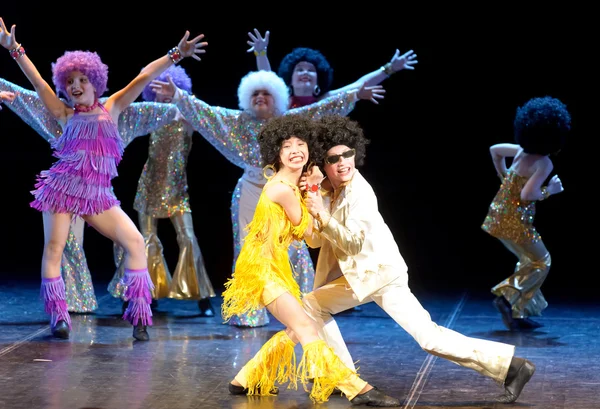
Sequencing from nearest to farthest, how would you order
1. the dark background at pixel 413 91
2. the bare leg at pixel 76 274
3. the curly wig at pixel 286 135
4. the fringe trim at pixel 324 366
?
the fringe trim at pixel 324 366 < the curly wig at pixel 286 135 < the bare leg at pixel 76 274 < the dark background at pixel 413 91

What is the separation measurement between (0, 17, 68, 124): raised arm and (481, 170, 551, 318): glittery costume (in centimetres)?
260

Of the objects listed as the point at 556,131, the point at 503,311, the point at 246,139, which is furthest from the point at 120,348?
the point at 556,131

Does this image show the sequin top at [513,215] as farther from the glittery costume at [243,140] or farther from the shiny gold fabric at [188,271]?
the shiny gold fabric at [188,271]

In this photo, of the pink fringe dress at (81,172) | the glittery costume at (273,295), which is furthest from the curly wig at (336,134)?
the pink fringe dress at (81,172)

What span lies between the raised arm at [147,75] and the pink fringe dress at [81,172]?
14 centimetres

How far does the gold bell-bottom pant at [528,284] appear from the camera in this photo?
19.0 ft

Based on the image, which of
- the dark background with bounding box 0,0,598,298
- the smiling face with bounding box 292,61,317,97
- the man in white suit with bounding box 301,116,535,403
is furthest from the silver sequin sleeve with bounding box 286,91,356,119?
the dark background with bounding box 0,0,598,298

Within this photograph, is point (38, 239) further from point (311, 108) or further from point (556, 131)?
point (556, 131)

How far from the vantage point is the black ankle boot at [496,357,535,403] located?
3912 mm

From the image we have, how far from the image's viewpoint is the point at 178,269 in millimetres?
6203

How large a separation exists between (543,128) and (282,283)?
2.36 m

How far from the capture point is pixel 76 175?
5.25 metres

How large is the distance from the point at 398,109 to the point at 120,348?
427 centimetres

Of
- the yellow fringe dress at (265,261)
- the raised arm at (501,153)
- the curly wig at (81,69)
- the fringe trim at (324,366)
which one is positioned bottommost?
the fringe trim at (324,366)
